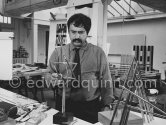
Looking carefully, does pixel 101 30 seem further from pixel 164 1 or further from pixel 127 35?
pixel 127 35

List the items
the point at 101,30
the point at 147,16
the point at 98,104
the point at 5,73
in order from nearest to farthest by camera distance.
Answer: the point at 5,73, the point at 98,104, the point at 101,30, the point at 147,16

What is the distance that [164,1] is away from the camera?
5.91 meters

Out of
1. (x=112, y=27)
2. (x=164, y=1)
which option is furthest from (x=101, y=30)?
(x=112, y=27)

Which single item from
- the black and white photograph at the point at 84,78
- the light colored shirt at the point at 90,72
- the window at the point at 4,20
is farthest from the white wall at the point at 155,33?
the light colored shirt at the point at 90,72

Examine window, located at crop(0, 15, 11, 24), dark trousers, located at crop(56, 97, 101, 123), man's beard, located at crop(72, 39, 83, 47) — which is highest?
window, located at crop(0, 15, 11, 24)

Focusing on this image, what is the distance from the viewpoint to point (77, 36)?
2.53 m

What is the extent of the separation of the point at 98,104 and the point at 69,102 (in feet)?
1.22

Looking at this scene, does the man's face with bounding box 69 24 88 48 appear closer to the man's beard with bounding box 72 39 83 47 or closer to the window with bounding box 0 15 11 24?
the man's beard with bounding box 72 39 83 47

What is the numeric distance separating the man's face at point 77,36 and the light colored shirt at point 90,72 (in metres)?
0.06

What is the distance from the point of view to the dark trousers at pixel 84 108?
2.18 m

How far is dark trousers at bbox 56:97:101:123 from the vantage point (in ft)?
7.17

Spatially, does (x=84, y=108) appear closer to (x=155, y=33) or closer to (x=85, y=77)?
(x=85, y=77)

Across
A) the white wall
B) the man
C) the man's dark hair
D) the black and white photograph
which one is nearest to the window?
the black and white photograph

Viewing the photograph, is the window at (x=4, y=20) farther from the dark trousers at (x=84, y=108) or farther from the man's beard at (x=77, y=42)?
the dark trousers at (x=84, y=108)
